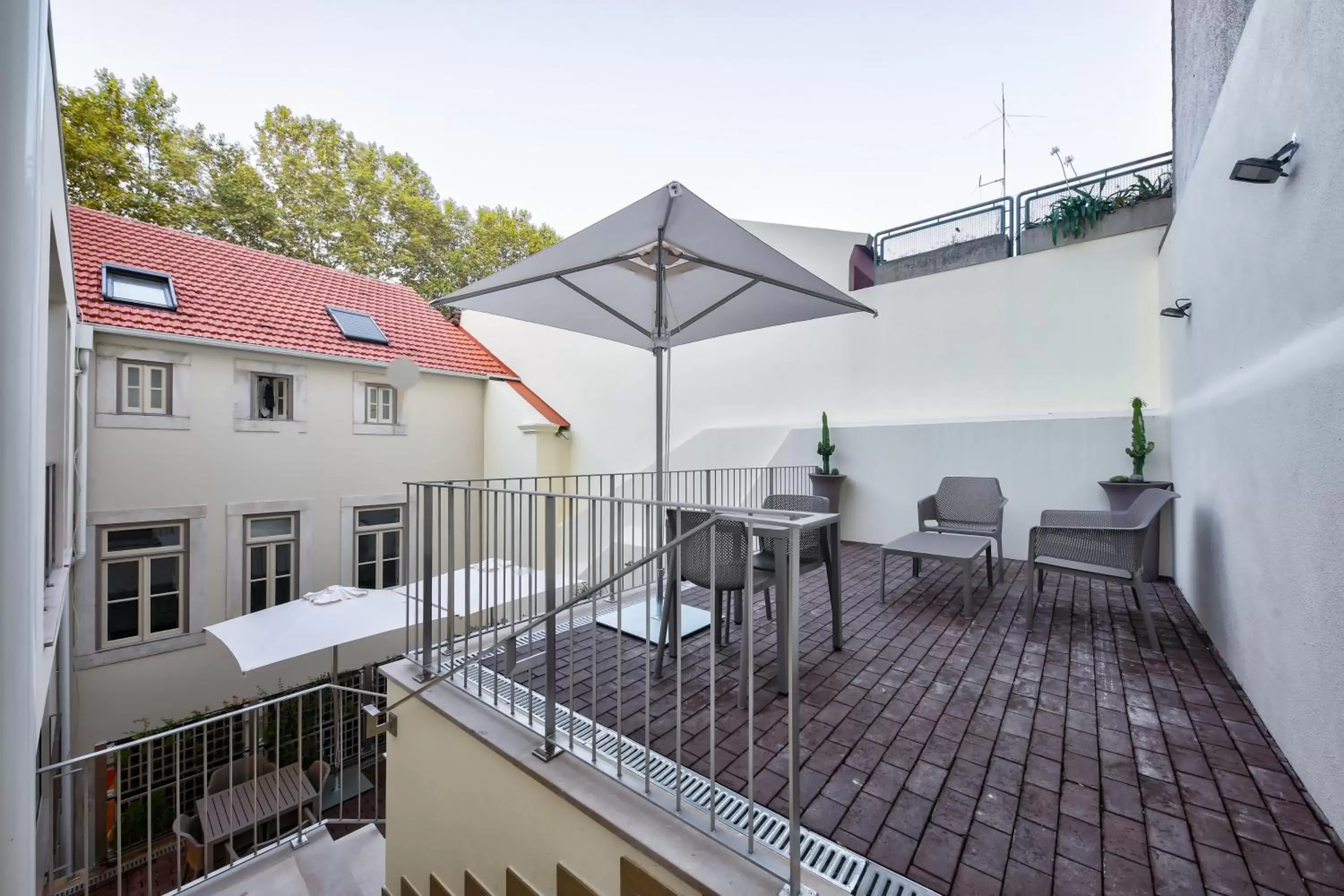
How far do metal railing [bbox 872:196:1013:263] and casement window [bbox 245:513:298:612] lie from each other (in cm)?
964

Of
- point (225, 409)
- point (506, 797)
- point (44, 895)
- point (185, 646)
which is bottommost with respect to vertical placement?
point (44, 895)

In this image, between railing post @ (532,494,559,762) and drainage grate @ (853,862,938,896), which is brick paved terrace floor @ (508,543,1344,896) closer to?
drainage grate @ (853,862,938,896)

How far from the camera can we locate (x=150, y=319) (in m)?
7.09

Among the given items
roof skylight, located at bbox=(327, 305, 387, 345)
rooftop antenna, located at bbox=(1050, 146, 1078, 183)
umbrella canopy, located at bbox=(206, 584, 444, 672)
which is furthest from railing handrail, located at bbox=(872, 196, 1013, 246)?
roof skylight, located at bbox=(327, 305, 387, 345)

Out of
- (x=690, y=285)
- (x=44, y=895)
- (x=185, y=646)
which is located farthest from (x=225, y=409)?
(x=690, y=285)

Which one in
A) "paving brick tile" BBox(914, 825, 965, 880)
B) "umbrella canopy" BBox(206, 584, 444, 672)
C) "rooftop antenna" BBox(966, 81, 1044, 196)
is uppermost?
"rooftop antenna" BBox(966, 81, 1044, 196)

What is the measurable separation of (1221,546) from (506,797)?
385cm

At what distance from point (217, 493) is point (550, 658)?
8068mm

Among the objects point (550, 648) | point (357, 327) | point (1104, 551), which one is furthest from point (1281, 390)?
point (357, 327)

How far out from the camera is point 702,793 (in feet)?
5.88

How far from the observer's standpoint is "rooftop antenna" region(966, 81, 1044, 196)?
6.95 m

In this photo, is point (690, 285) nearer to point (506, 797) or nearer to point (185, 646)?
point (506, 797)

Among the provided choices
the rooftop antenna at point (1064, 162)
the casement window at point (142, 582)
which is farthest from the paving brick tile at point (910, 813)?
the casement window at point (142, 582)

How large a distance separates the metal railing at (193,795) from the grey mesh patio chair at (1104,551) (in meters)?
5.62
